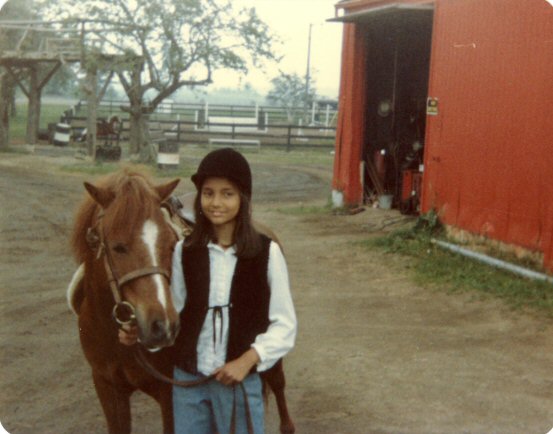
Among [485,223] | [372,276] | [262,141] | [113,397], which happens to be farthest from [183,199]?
[262,141]

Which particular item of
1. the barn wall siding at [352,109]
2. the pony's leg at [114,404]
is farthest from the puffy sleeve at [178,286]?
the barn wall siding at [352,109]

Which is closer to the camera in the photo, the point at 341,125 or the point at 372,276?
the point at 372,276

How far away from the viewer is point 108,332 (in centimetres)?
362

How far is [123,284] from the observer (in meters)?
3.10

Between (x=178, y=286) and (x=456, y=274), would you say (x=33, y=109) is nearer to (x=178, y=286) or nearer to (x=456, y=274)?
(x=456, y=274)

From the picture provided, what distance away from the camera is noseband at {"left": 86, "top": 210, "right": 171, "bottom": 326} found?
10.1ft

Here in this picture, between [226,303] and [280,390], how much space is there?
1.49 m

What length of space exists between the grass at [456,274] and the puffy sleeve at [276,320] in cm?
441

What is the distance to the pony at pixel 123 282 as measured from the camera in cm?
299

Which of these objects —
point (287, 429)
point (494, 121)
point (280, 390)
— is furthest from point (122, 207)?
point (494, 121)

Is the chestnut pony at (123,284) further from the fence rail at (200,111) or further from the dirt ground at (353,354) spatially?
the fence rail at (200,111)

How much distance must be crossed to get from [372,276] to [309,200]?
241 inches

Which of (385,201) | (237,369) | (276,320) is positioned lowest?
(385,201)

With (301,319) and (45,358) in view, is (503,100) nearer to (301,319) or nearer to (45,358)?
(301,319)
